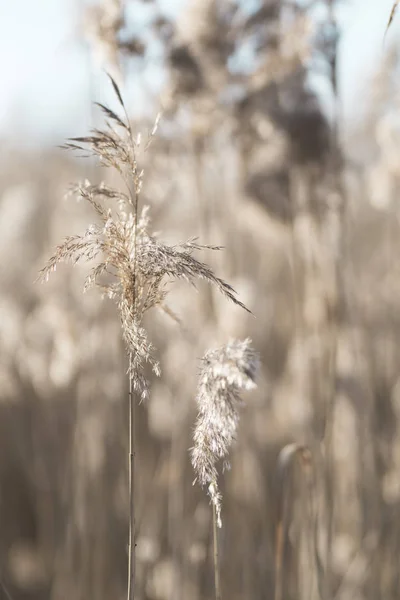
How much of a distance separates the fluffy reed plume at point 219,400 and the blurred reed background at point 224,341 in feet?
1.61

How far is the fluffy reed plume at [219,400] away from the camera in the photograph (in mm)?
754

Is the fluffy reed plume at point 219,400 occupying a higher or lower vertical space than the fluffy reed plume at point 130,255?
lower

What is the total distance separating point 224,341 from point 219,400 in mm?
1090

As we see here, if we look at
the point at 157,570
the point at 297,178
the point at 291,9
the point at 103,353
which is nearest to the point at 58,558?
the point at 157,570

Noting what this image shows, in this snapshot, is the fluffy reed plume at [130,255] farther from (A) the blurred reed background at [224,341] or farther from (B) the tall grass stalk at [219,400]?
(A) the blurred reed background at [224,341]

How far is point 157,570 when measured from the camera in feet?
6.79

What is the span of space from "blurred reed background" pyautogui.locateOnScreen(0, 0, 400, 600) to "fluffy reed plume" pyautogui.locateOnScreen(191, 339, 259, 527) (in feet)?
1.61

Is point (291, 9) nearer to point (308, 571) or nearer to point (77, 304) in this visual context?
point (77, 304)

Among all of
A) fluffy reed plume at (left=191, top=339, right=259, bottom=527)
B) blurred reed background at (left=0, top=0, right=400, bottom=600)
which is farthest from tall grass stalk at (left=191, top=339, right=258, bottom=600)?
blurred reed background at (left=0, top=0, right=400, bottom=600)

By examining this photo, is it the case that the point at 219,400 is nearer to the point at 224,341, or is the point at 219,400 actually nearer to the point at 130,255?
the point at 130,255

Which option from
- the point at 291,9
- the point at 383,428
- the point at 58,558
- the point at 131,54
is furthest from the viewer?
the point at 383,428

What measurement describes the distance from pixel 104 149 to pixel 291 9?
4.05ft

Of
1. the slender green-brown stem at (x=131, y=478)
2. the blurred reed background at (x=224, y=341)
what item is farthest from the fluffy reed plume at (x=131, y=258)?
the blurred reed background at (x=224, y=341)

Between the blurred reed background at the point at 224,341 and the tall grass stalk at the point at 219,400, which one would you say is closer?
the tall grass stalk at the point at 219,400
